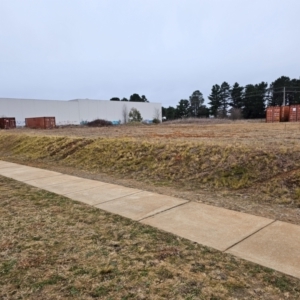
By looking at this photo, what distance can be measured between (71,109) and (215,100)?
41.8 metres

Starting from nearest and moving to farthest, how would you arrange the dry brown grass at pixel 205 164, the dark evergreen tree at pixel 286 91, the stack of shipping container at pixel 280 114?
the dry brown grass at pixel 205 164 → the stack of shipping container at pixel 280 114 → the dark evergreen tree at pixel 286 91

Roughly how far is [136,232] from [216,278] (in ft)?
4.27

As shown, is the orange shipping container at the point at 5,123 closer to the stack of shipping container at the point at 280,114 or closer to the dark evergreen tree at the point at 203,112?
the stack of shipping container at the point at 280,114

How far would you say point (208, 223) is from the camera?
12.4 feet

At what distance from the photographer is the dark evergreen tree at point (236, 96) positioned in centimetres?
7819

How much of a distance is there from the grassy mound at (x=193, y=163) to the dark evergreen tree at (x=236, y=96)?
73.5 m

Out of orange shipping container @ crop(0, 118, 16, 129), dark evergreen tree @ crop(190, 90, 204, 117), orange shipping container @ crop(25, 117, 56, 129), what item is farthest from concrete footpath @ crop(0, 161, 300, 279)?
dark evergreen tree @ crop(190, 90, 204, 117)

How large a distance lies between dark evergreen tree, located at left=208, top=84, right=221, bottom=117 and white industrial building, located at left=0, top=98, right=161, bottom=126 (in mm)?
16309

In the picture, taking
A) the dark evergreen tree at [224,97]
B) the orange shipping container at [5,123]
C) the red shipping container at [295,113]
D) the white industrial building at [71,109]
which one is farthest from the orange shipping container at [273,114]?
the dark evergreen tree at [224,97]

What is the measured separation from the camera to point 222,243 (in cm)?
316

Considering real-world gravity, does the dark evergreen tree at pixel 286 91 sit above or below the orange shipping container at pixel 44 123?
above

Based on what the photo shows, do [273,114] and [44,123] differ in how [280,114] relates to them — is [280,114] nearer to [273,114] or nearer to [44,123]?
[273,114]

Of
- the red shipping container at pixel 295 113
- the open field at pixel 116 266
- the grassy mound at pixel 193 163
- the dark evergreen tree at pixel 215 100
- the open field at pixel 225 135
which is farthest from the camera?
the dark evergreen tree at pixel 215 100

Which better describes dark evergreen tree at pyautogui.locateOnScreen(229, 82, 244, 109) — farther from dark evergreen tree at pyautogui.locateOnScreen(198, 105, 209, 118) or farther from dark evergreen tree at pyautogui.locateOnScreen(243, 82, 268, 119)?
dark evergreen tree at pyautogui.locateOnScreen(198, 105, 209, 118)
